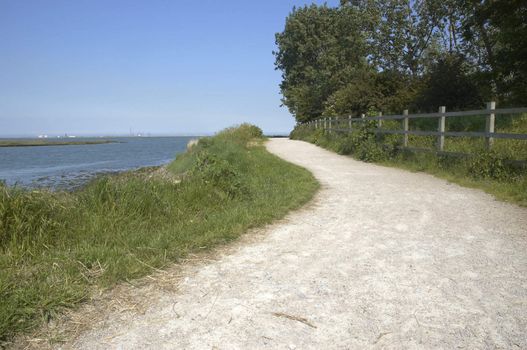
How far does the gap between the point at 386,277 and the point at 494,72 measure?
17768 mm

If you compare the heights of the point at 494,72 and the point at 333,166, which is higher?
the point at 494,72

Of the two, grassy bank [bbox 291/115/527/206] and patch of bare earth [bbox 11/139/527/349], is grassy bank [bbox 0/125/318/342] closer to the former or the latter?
patch of bare earth [bbox 11/139/527/349]

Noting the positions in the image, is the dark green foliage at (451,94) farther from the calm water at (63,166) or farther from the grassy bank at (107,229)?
the calm water at (63,166)

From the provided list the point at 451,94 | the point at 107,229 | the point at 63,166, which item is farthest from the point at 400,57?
the point at 107,229

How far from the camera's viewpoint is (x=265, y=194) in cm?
786

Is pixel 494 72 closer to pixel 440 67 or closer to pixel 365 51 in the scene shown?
pixel 440 67

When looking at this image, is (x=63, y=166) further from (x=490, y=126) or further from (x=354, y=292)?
(x=354, y=292)

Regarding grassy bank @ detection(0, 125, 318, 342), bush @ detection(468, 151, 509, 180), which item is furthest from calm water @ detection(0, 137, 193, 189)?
bush @ detection(468, 151, 509, 180)

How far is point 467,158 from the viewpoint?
975cm

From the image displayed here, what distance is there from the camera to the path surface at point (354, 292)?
277cm

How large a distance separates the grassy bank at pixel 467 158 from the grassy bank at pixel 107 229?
11.9 ft

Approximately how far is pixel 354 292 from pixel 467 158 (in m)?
7.65

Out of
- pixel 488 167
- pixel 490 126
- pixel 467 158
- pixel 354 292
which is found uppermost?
pixel 490 126

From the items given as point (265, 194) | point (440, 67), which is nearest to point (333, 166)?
point (265, 194)
